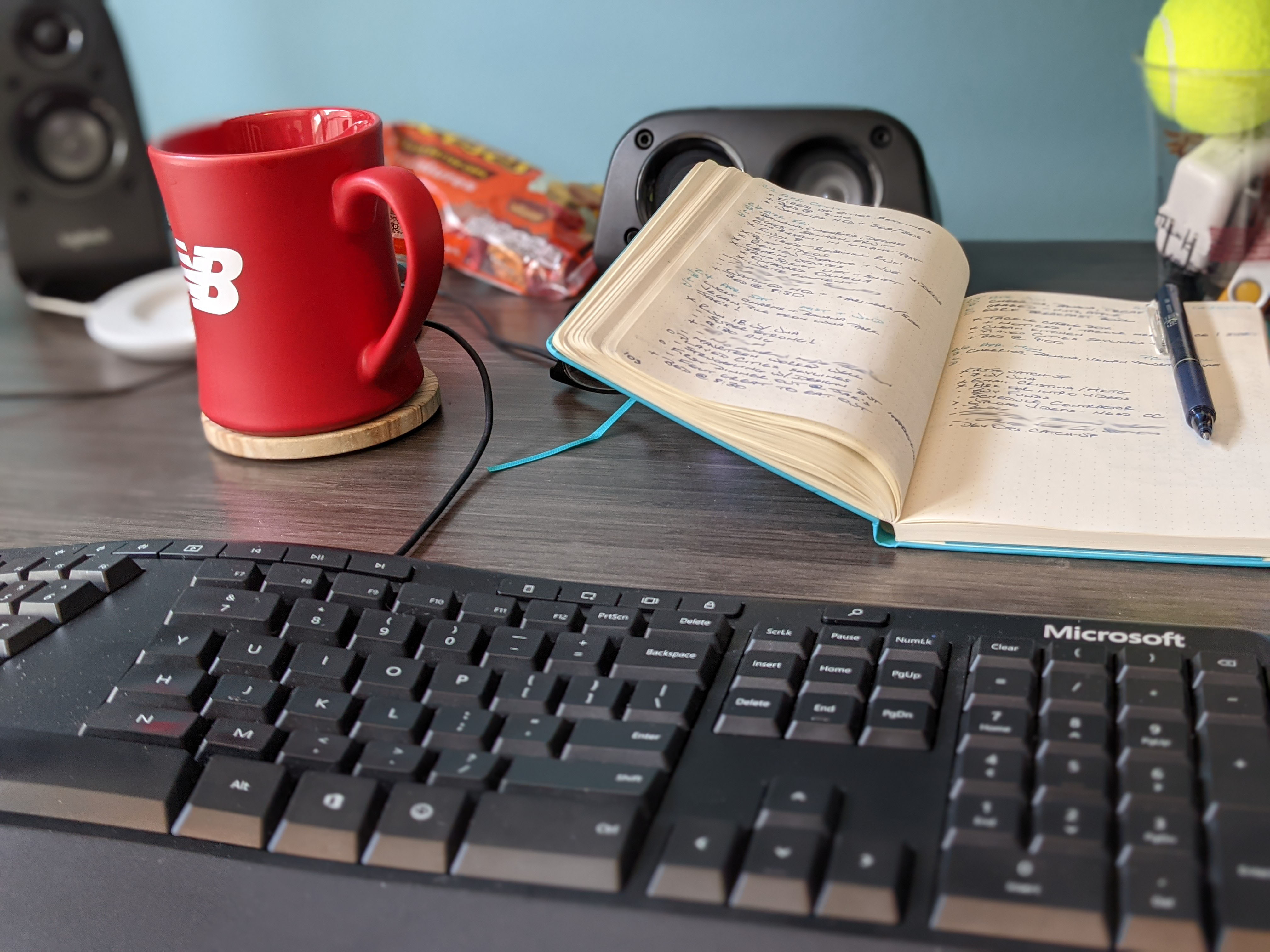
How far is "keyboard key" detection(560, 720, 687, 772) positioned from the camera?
0.32 meters

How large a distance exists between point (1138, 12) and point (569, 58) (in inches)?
17.9

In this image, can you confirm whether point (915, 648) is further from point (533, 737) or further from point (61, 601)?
point (61, 601)

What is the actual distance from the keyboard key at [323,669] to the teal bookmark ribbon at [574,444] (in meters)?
0.19

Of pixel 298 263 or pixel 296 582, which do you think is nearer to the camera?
pixel 296 582

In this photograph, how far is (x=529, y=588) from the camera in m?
0.41

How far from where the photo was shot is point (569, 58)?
3.06 feet

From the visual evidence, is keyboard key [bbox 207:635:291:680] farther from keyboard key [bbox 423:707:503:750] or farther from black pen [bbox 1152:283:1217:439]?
black pen [bbox 1152:283:1217:439]

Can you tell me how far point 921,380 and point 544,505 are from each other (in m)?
0.19

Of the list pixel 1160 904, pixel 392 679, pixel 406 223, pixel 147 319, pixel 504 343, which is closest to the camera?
pixel 1160 904

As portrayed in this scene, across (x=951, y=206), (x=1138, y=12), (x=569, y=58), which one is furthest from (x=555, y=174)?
(x=1138, y=12)

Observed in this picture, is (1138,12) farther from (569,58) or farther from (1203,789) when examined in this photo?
(1203,789)

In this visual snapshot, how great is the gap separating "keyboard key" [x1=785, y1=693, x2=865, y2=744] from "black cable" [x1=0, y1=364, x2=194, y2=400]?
571 mm

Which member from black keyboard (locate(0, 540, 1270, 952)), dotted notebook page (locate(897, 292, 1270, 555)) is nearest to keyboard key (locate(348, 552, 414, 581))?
black keyboard (locate(0, 540, 1270, 952))

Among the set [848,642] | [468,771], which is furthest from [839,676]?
[468,771]
